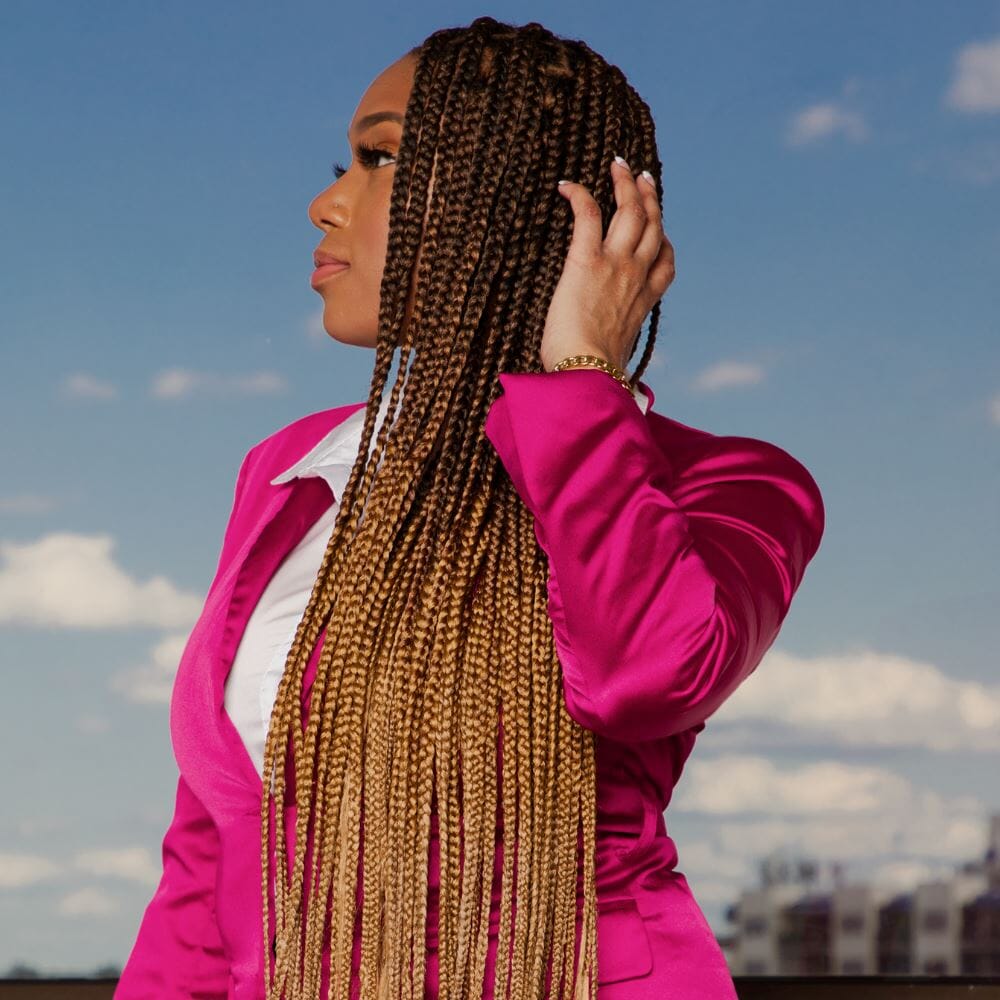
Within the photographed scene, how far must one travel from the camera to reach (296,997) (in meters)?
0.98

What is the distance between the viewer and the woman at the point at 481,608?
36.4 inches

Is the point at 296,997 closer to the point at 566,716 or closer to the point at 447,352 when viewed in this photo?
the point at 566,716

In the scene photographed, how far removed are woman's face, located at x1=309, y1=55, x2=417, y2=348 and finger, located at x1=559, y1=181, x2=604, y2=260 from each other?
0.49 ft

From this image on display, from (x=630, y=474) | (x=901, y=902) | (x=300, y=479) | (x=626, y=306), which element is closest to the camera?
(x=630, y=474)

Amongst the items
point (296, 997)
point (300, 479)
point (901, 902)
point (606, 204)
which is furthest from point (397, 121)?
point (901, 902)

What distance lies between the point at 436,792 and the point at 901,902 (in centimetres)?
153

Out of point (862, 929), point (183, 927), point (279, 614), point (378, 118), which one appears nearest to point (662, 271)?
point (378, 118)

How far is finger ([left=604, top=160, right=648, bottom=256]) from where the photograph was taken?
1.05 m

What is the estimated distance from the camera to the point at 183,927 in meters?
1.15

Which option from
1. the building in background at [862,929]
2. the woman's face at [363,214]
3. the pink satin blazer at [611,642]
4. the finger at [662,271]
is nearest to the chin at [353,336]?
the woman's face at [363,214]

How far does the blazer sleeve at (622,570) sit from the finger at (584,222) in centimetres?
12

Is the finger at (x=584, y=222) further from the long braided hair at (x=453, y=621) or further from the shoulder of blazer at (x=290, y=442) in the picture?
the shoulder of blazer at (x=290, y=442)

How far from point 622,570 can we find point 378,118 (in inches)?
18.1

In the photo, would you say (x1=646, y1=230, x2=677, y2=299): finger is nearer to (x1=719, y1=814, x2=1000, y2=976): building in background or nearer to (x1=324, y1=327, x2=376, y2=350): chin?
(x1=324, y1=327, x2=376, y2=350): chin
